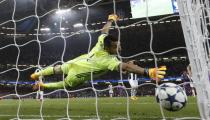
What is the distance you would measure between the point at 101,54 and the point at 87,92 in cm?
1228

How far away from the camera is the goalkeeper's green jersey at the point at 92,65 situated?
4398 mm

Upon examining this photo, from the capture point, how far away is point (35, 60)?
18.3 meters

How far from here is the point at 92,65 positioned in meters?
4.61

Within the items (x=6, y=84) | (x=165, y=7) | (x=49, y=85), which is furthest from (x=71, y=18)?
(x=49, y=85)

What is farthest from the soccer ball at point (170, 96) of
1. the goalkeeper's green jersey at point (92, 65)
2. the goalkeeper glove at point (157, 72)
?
the goalkeeper's green jersey at point (92, 65)

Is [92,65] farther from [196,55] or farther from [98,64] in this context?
[196,55]

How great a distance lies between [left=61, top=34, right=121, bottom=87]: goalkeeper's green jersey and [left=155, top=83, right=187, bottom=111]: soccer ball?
4.40ft

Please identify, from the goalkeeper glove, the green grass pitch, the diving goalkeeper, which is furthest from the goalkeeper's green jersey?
the goalkeeper glove

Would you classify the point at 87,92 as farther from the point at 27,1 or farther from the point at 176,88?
the point at 176,88

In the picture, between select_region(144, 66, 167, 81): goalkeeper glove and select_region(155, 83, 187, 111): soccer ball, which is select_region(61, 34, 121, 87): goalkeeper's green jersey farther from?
select_region(155, 83, 187, 111): soccer ball

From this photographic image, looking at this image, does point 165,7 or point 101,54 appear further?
point 165,7

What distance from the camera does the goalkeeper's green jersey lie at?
14.4 ft

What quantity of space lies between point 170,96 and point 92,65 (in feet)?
6.30

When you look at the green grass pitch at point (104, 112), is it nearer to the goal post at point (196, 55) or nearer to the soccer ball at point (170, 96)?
the soccer ball at point (170, 96)
